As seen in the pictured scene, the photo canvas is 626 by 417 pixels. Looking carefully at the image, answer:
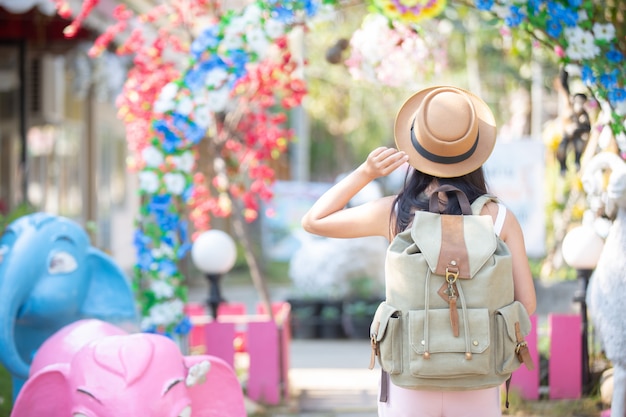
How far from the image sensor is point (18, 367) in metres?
4.55

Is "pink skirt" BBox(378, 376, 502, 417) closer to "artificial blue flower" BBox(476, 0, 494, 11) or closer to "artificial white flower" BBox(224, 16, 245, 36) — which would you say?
"artificial blue flower" BBox(476, 0, 494, 11)

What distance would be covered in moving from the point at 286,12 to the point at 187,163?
3.70 feet

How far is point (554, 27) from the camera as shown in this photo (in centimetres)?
479

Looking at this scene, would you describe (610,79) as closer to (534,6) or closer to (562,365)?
(534,6)

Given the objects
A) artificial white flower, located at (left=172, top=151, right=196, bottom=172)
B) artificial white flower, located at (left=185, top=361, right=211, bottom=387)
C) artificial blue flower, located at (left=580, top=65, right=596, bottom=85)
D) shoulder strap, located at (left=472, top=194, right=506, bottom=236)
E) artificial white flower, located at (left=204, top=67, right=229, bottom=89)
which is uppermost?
artificial white flower, located at (left=204, top=67, right=229, bottom=89)

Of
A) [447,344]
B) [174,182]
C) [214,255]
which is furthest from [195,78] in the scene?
[447,344]

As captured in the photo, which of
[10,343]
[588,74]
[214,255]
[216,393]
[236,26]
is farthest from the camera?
[214,255]

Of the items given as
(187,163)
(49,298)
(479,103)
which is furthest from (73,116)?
(479,103)

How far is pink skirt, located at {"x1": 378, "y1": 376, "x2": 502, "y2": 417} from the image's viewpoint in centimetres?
282

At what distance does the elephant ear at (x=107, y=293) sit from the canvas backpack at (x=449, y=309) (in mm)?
2681

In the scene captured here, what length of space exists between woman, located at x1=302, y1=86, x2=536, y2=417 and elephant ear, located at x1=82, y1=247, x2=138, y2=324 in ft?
7.90

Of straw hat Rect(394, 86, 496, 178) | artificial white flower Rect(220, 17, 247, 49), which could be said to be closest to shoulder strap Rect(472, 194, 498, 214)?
straw hat Rect(394, 86, 496, 178)

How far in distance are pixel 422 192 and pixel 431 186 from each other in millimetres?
37

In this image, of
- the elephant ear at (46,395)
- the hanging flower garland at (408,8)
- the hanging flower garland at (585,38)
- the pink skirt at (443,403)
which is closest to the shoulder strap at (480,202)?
the pink skirt at (443,403)
